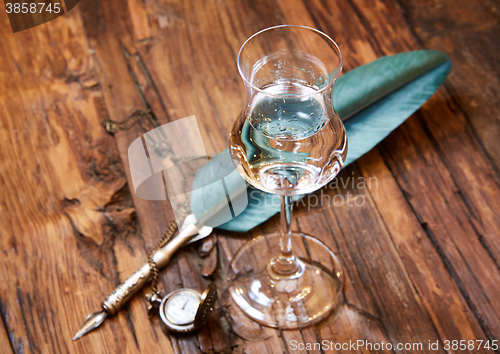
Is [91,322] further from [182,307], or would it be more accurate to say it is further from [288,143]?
[288,143]

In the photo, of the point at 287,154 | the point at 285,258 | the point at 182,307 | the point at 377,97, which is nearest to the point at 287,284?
the point at 285,258

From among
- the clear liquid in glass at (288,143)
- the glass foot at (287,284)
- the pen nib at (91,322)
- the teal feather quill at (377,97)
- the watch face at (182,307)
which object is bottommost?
the glass foot at (287,284)

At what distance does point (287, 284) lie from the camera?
37.3 inches

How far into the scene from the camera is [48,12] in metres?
0.98

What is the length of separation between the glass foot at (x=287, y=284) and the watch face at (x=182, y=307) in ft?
0.22

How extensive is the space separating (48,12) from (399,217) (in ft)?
2.24

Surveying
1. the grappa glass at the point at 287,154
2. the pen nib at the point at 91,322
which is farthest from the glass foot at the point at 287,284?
the pen nib at the point at 91,322

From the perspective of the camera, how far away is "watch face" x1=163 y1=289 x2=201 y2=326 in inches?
34.2

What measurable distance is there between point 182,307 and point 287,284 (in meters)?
0.18

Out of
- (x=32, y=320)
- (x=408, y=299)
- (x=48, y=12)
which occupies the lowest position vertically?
(x=408, y=299)

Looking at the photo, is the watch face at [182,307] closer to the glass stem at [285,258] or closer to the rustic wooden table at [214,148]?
the rustic wooden table at [214,148]

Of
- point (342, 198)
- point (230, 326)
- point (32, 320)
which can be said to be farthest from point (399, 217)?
point (32, 320)

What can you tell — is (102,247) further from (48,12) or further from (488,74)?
(488,74)

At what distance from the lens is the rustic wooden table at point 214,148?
88 cm
